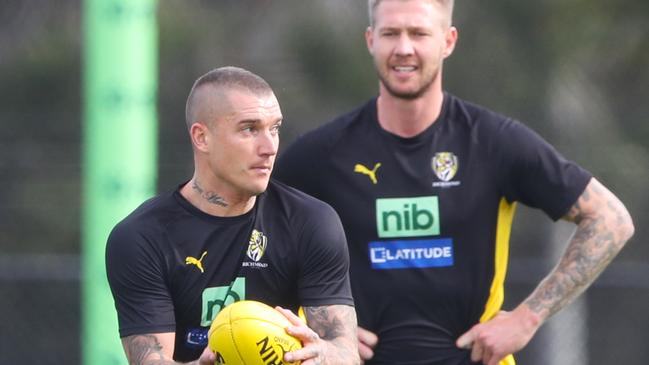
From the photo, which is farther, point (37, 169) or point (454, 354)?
point (37, 169)

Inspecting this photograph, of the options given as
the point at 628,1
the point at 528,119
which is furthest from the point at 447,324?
the point at 628,1

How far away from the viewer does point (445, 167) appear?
5605 mm

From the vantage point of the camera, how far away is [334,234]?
184 inches

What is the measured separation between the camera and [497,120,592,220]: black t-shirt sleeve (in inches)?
217

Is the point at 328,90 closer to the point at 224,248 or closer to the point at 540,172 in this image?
the point at 540,172

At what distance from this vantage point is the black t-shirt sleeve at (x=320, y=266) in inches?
182

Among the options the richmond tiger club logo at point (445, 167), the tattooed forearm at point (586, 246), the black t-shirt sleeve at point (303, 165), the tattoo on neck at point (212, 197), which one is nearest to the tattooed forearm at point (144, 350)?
Answer: the tattoo on neck at point (212, 197)

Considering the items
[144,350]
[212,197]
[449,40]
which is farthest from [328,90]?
[144,350]

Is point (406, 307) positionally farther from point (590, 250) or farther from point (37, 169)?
point (37, 169)

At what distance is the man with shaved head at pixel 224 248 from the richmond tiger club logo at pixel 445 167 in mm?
963

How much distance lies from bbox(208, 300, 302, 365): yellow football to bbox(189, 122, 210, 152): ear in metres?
0.64

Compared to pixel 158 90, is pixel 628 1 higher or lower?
higher

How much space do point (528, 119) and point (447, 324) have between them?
403 cm

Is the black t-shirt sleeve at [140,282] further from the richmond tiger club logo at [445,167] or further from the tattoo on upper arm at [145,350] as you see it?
the richmond tiger club logo at [445,167]
